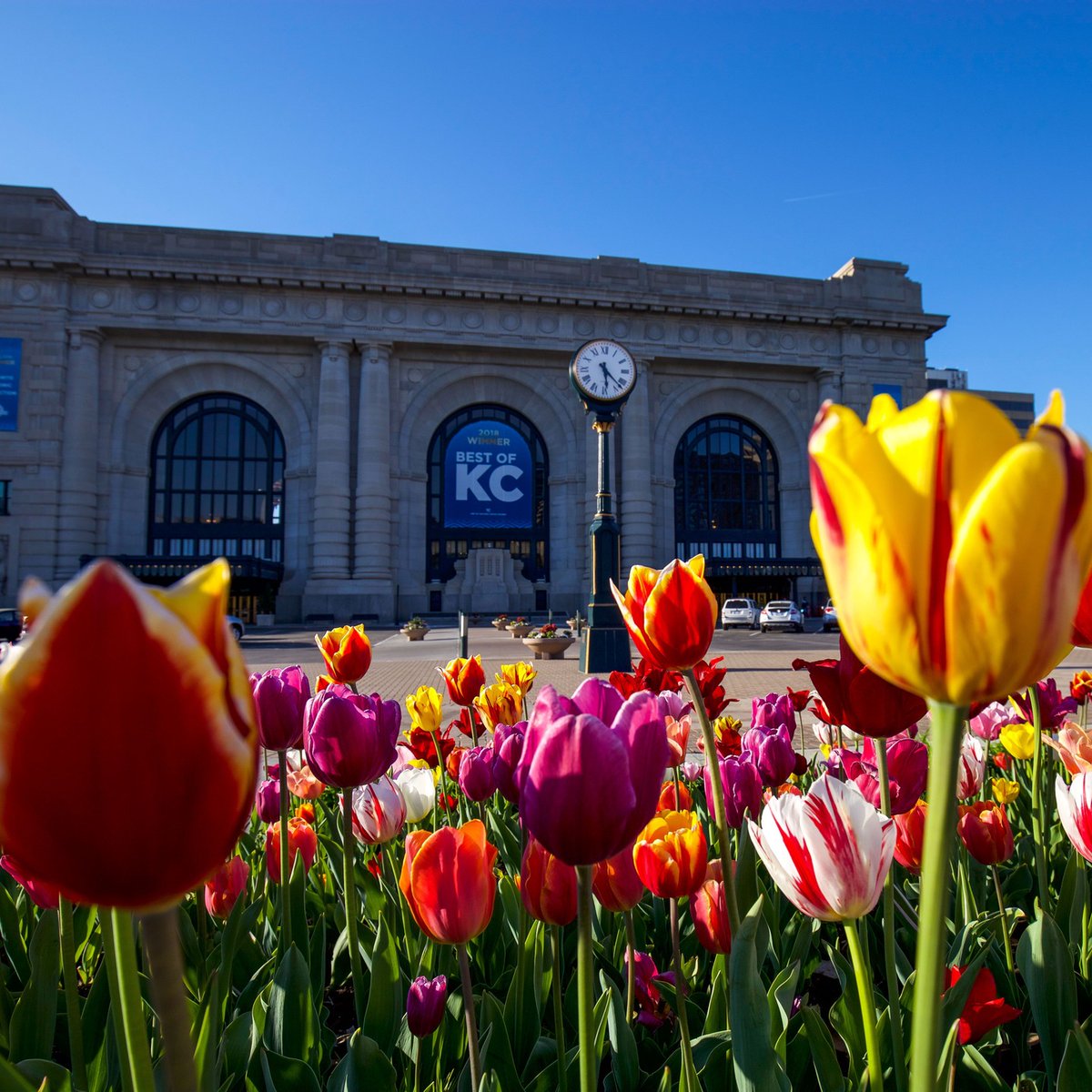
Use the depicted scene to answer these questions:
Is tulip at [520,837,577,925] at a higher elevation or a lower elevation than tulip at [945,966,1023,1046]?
higher

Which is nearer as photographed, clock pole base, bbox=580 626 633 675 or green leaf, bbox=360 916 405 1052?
green leaf, bbox=360 916 405 1052

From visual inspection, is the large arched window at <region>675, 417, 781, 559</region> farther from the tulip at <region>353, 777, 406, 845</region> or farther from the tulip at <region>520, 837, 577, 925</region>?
the tulip at <region>520, 837, 577, 925</region>

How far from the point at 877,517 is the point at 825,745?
2.39 meters

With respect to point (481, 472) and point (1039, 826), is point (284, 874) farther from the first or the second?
point (481, 472)

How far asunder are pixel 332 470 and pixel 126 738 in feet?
109

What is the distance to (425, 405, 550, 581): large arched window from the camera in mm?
35688

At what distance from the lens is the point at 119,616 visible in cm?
42

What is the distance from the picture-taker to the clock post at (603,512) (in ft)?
38.6

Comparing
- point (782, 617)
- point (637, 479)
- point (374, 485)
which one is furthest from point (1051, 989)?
point (637, 479)

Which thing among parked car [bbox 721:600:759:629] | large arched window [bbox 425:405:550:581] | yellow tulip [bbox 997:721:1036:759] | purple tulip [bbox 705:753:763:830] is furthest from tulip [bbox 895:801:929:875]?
large arched window [bbox 425:405:550:581]

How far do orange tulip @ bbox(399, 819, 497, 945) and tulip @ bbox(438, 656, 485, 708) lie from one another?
4.13 feet

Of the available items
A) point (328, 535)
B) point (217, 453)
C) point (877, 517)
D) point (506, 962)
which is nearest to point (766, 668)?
point (506, 962)

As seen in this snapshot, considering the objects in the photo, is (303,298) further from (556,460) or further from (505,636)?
(505,636)

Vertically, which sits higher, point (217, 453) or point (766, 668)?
point (217, 453)
